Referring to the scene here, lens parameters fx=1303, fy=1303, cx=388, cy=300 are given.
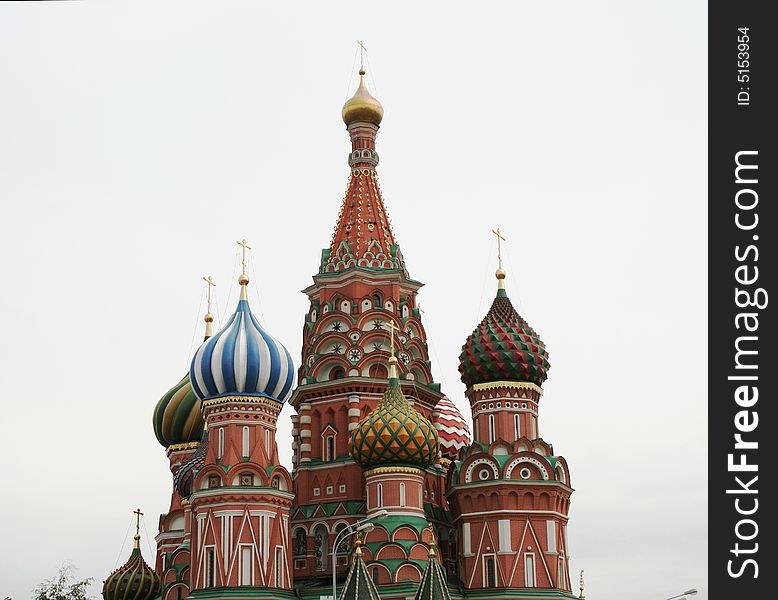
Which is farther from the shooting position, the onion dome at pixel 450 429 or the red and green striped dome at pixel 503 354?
the onion dome at pixel 450 429

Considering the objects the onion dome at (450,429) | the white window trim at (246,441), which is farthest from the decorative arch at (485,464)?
the white window trim at (246,441)

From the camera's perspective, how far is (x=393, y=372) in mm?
42719

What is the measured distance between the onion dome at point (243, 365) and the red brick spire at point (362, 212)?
6387mm

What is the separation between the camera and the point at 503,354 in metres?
43.5

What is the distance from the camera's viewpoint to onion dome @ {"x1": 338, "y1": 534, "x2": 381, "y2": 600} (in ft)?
122

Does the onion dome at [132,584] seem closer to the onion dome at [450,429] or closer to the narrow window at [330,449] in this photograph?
the narrow window at [330,449]

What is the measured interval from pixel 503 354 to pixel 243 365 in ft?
28.7

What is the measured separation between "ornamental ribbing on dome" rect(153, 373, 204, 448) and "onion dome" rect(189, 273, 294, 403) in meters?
8.88

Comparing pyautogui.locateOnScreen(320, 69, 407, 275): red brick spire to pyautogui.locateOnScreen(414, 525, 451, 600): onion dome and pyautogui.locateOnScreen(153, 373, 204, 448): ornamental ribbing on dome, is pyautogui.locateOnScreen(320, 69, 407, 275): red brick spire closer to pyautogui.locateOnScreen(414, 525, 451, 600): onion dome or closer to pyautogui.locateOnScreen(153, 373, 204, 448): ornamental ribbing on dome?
pyautogui.locateOnScreen(153, 373, 204, 448): ornamental ribbing on dome

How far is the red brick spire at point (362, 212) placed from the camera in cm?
4775

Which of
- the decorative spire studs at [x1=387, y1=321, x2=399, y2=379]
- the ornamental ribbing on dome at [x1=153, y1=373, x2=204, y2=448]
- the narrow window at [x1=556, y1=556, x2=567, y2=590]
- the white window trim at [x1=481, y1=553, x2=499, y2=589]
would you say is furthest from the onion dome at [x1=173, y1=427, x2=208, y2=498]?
the narrow window at [x1=556, y1=556, x2=567, y2=590]
